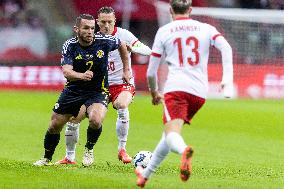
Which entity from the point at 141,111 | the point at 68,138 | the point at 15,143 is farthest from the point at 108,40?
the point at 141,111

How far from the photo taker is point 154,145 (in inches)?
595

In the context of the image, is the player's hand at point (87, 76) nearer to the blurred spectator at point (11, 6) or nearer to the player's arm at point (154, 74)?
the player's arm at point (154, 74)

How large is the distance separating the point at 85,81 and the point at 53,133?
0.82 meters

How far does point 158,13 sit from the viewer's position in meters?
29.8

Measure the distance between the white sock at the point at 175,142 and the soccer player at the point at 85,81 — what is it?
2.32 metres

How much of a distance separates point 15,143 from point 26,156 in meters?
1.69

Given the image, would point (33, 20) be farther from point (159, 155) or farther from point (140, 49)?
point (159, 155)

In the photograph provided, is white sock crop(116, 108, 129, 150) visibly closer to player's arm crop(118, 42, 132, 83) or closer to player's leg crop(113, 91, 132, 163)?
player's leg crop(113, 91, 132, 163)

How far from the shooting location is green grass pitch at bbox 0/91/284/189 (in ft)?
33.0

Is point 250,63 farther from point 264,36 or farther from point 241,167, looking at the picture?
point 241,167

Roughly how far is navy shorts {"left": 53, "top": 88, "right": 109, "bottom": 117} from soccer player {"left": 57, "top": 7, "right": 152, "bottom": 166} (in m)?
0.39

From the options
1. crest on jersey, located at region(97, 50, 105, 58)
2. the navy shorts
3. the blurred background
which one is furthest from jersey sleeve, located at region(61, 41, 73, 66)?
the blurred background

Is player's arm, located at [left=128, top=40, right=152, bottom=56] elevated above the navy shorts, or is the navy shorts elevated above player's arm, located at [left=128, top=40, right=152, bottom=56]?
player's arm, located at [left=128, top=40, right=152, bottom=56]

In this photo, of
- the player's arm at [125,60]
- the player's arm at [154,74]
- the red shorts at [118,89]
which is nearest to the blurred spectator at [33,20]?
the red shorts at [118,89]
